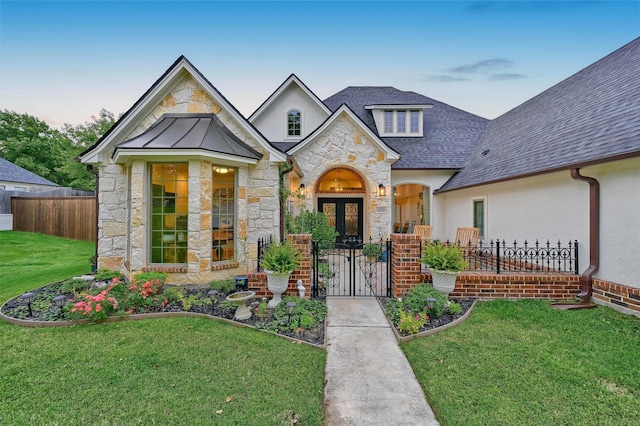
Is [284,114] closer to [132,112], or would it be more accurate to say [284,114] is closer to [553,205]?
[132,112]

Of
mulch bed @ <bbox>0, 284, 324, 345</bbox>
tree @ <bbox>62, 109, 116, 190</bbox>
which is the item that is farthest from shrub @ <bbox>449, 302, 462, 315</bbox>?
tree @ <bbox>62, 109, 116, 190</bbox>

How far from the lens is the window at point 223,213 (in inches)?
265

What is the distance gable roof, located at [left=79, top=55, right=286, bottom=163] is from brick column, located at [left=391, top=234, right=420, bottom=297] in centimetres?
376

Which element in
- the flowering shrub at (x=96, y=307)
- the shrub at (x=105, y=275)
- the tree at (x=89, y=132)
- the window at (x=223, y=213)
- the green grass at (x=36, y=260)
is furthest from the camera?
the tree at (x=89, y=132)

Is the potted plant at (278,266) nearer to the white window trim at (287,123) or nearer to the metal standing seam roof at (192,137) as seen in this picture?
the metal standing seam roof at (192,137)

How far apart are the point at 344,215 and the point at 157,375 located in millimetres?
10262

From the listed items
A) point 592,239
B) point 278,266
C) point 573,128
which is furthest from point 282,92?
point 592,239

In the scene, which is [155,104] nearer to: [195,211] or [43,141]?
[195,211]

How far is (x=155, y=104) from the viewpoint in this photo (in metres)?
7.23

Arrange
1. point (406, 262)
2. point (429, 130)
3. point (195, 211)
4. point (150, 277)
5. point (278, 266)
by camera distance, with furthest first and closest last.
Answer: point (429, 130), point (195, 211), point (406, 262), point (150, 277), point (278, 266)

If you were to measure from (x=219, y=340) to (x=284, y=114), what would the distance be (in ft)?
36.5

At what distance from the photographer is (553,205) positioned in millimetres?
6758

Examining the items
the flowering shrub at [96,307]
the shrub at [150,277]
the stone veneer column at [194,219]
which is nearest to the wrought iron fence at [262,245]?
the stone veneer column at [194,219]

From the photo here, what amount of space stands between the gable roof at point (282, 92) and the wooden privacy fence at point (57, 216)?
999cm
